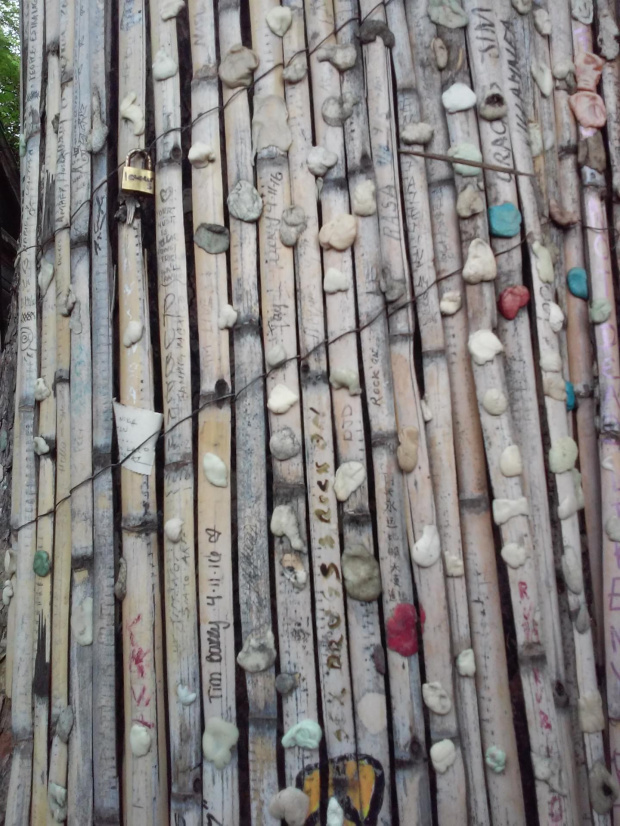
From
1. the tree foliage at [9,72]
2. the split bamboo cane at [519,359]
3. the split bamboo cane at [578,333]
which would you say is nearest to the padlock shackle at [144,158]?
the split bamboo cane at [519,359]

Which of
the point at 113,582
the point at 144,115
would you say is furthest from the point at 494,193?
the point at 113,582

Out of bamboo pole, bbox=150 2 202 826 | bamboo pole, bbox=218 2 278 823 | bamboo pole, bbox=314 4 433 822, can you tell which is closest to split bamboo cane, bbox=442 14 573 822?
bamboo pole, bbox=314 4 433 822

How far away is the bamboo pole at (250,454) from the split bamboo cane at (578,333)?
770 mm

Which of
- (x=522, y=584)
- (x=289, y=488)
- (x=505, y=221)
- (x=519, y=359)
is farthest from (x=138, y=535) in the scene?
(x=505, y=221)

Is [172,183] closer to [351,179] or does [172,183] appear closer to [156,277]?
[156,277]

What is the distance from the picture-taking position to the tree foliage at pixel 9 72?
4.46 m

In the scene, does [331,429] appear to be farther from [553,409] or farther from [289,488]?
[553,409]

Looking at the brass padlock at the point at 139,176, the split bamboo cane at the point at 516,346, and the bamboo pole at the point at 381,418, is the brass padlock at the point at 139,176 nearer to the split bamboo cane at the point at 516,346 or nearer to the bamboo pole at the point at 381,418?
the bamboo pole at the point at 381,418

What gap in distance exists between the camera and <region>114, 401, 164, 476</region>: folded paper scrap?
166 cm

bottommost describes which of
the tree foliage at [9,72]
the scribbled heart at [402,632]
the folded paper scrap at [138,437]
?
the scribbled heart at [402,632]

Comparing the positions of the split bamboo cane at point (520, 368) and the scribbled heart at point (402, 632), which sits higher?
the split bamboo cane at point (520, 368)

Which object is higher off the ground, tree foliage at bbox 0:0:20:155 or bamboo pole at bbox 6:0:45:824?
tree foliage at bbox 0:0:20:155

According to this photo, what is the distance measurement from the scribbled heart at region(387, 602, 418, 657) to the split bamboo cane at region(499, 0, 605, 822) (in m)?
0.37

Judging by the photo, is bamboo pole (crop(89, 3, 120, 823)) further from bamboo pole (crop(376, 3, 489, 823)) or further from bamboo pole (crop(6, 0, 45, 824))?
bamboo pole (crop(376, 3, 489, 823))
